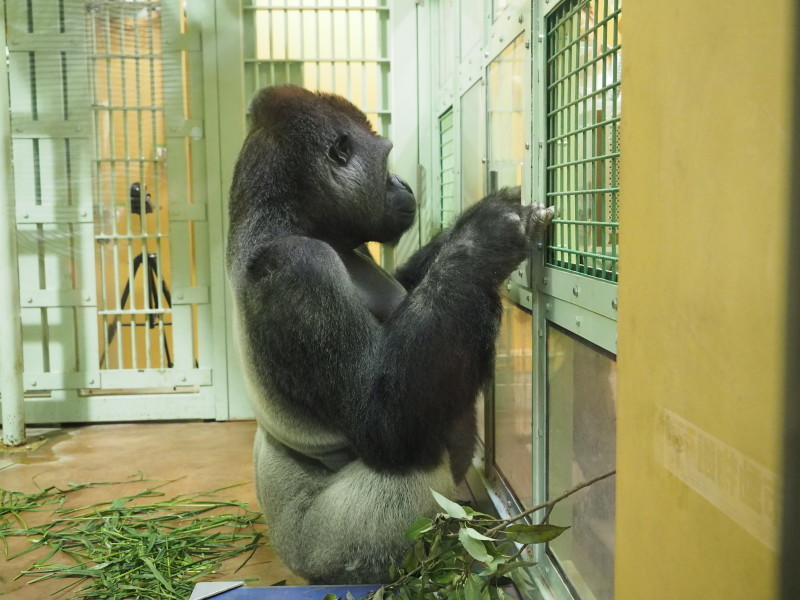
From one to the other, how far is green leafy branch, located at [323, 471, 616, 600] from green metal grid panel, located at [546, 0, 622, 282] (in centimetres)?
49

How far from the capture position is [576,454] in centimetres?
179

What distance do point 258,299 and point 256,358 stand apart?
0.21 meters

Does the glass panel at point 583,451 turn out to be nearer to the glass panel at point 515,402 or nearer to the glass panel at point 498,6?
the glass panel at point 515,402

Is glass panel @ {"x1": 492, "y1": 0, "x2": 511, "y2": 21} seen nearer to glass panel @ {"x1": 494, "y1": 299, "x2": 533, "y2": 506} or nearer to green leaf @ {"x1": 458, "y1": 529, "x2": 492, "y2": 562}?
glass panel @ {"x1": 494, "y1": 299, "x2": 533, "y2": 506}

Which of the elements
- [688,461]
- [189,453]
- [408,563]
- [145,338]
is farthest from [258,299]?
[145,338]

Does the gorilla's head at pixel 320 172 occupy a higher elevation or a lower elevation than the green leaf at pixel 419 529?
higher

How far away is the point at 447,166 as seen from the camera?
3750 millimetres

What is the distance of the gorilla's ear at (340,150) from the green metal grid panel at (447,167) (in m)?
0.96

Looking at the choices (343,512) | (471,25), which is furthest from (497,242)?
(471,25)

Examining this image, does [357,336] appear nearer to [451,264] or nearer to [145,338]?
[451,264]

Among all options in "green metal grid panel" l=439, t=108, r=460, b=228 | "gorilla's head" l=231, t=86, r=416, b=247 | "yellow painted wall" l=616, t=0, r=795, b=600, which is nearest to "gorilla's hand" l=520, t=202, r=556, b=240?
"gorilla's head" l=231, t=86, r=416, b=247

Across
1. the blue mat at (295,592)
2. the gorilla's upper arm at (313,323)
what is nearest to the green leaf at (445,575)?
the blue mat at (295,592)

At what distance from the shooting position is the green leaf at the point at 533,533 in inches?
54.1

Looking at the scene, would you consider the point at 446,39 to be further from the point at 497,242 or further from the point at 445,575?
the point at 445,575
